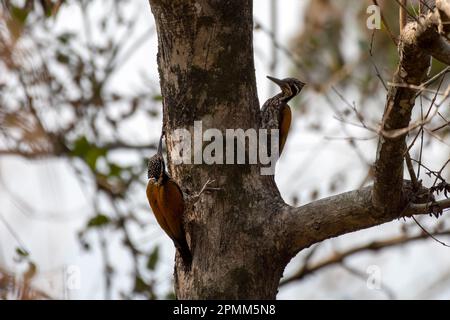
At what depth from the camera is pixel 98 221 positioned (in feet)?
19.9

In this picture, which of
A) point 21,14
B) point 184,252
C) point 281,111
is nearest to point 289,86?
point 281,111

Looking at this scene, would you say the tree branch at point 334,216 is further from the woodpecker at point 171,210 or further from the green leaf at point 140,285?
the green leaf at point 140,285

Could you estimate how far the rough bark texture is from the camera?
3389 mm

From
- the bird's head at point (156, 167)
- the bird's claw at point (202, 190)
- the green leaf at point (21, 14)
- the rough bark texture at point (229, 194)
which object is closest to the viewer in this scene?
the rough bark texture at point (229, 194)

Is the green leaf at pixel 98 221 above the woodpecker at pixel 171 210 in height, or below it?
above

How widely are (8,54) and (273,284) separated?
177cm

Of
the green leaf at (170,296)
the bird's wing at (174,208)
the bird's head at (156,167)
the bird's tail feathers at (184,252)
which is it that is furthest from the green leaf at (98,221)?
the bird's tail feathers at (184,252)

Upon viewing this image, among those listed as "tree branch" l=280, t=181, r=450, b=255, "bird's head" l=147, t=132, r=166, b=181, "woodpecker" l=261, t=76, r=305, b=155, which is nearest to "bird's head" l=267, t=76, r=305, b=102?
"woodpecker" l=261, t=76, r=305, b=155

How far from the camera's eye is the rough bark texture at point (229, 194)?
11.1ft

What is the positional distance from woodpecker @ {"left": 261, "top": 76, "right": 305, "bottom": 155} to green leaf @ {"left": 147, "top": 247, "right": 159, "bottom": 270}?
1832mm

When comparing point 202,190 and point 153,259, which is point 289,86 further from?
point 153,259

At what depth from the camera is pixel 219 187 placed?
3600 millimetres

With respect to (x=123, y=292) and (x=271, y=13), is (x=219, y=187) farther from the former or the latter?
(x=271, y=13)

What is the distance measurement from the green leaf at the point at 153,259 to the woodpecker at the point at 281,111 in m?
1.83
